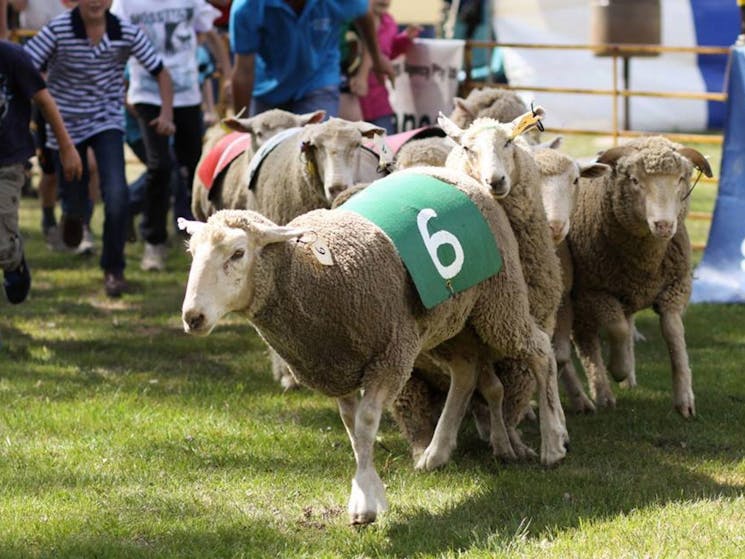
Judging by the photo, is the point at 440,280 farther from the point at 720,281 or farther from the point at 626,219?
the point at 720,281

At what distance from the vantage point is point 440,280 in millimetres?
4910

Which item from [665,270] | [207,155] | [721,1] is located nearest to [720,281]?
[665,270]

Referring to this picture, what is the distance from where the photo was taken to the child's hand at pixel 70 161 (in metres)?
7.40

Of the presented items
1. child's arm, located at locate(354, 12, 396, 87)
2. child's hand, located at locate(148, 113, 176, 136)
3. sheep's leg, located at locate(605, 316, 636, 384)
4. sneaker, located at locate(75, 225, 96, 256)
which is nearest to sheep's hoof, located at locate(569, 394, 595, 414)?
sheep's leg, located at locate(605, 316, 636, 384)

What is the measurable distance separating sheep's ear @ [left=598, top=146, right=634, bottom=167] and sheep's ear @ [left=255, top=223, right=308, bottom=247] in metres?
2.46

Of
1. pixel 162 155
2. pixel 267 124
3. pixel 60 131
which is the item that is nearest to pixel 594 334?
pixel 267 124

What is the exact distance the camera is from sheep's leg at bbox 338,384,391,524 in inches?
178

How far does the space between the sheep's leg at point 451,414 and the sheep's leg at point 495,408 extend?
7 cm

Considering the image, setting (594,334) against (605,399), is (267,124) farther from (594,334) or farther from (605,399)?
(605,399)

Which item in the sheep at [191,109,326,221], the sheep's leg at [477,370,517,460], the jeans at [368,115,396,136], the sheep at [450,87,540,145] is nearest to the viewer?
the sheep's leg at [477,370,517,460]

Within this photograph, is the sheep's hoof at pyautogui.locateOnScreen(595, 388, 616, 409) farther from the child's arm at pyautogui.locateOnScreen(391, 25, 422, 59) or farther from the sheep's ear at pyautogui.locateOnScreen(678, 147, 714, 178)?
the child's arm at pyautogui.locateOnScreen(391, 25, 422, 59)

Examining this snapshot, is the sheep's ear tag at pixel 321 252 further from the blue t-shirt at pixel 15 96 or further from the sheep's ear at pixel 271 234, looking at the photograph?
the blue t-shirt at pixel 15 96

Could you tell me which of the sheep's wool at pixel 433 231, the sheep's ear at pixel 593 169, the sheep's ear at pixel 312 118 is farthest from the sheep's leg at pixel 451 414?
the sheep's ear at pixel 312 118

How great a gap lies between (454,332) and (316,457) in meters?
0.82
